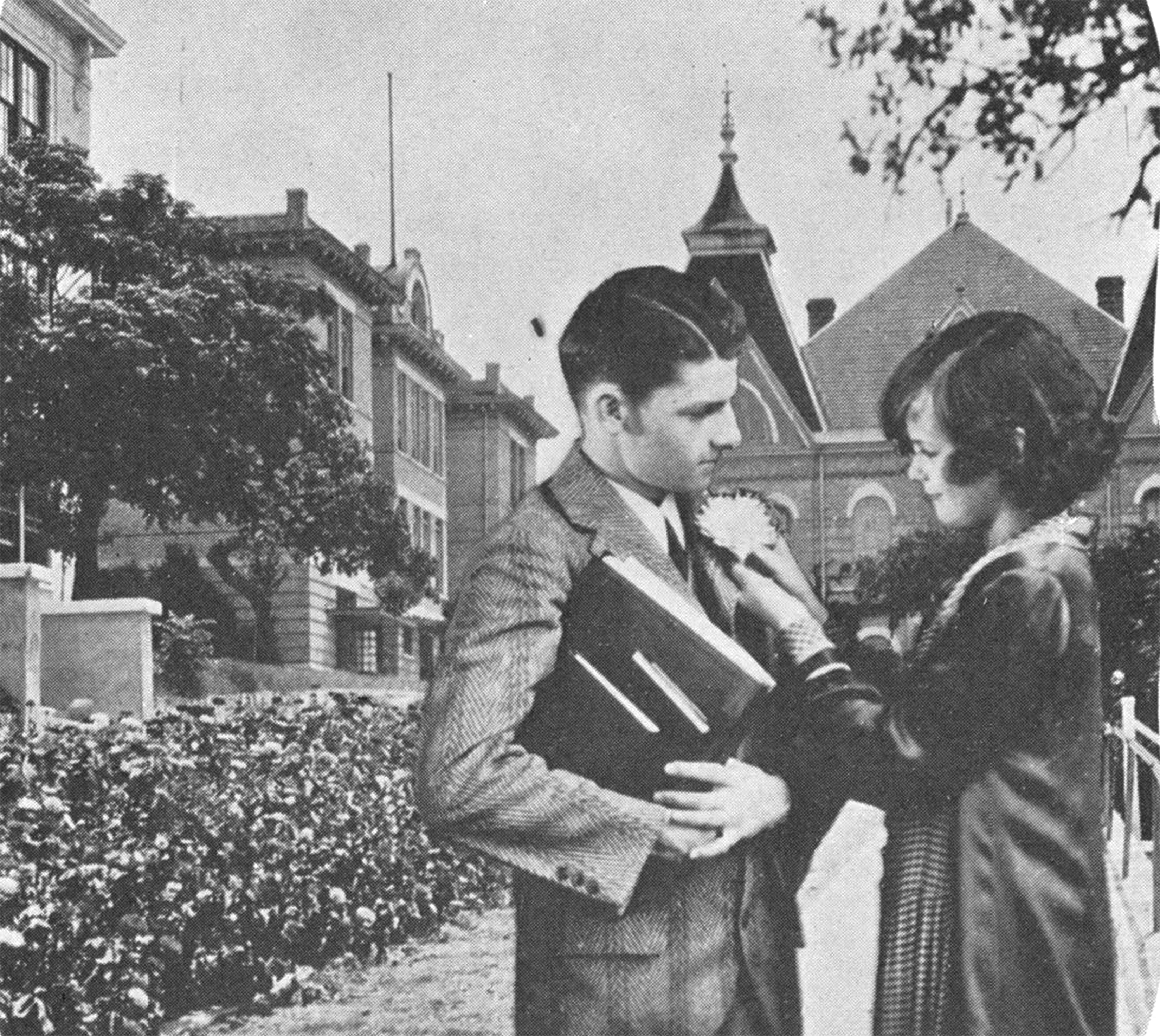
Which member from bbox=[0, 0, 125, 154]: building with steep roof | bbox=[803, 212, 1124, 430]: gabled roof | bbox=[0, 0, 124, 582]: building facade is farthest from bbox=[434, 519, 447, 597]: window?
bbox=[0, 0, 125, 154]: building with steep roof

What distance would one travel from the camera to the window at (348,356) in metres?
→ 6.46

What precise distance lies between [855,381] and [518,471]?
1014 mm

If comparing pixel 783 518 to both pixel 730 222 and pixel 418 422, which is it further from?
pixel 418 422

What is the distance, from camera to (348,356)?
648 centimetres

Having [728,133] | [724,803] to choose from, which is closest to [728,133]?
[728,133]

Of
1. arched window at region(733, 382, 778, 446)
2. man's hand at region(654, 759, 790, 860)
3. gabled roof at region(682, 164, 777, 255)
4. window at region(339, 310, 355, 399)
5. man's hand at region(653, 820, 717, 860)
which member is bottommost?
man's hand at region(653, 820, 717, 860)

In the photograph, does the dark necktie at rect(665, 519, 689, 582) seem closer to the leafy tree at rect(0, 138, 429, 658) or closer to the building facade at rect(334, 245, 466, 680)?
the building facade at rect(334, 245, 466, 680)

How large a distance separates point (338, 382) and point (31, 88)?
134cm

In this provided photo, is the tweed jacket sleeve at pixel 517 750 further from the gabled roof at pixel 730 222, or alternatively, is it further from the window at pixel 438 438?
the gabled roof at pixel 730 222

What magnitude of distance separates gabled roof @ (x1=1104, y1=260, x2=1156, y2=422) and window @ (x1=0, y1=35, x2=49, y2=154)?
132 inches

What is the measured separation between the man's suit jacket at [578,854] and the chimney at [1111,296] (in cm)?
141

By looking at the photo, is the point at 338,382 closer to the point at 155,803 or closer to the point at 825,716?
the point at 155,803

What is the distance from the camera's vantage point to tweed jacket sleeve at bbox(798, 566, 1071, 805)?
211 inches

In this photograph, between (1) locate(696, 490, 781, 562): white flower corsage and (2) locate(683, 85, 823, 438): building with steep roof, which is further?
(2) locate(683, 85, 823, 438): building with steep roof
